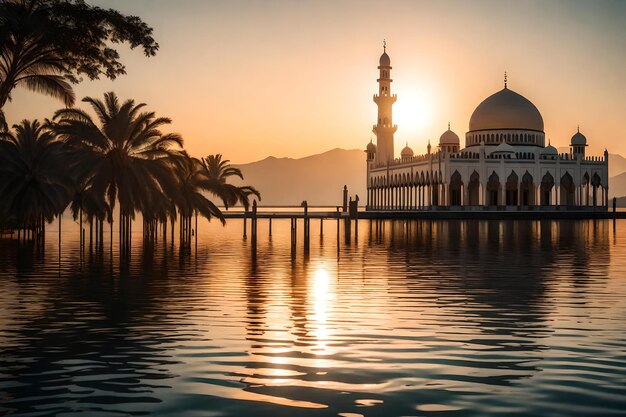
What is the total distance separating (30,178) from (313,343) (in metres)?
30.6

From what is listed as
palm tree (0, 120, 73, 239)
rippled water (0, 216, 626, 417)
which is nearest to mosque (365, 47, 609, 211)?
palm tree (0, 120, 73, 239)

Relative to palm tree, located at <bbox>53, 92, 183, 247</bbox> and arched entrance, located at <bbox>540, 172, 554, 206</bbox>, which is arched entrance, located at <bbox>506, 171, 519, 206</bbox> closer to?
arched entrance, located at <bbox>540, 172, 554, 206</bbox>

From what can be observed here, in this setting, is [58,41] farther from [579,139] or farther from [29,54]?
[579,139]

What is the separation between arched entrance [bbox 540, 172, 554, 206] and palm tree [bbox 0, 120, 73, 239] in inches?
3078

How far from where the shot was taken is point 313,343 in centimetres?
1256

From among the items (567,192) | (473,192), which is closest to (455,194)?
(473,192)

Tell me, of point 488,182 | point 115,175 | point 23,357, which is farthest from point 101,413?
point 488,182

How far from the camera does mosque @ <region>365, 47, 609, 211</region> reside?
335 feet

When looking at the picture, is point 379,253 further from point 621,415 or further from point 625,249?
point 621,415

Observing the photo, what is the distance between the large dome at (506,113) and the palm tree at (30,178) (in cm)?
7972

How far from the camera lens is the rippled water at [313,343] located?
29.2 ft

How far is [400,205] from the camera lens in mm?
120125

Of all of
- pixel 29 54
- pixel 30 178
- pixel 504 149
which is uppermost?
pixel 504 149

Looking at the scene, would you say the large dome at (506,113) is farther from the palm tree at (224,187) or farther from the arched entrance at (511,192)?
the palm tree at (224,187)
